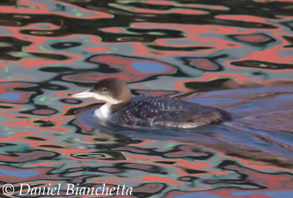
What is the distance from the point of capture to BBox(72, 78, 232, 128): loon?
418 inches

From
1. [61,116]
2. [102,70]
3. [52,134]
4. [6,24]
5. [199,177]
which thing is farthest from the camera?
[6,24]

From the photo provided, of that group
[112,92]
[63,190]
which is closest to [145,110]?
[112,92]

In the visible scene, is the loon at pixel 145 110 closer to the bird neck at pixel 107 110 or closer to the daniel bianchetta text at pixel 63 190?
the bird neck at pixel 107 110

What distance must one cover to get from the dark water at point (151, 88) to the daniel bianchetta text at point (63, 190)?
79 millimetres

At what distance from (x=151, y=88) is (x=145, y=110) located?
1508 mm

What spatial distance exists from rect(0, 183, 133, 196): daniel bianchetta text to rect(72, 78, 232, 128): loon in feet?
6.92

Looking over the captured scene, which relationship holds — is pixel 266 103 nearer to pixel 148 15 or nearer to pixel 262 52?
pixel 262 52

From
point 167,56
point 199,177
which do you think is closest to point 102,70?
point 167,56

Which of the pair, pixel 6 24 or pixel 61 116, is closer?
pixel 61 116

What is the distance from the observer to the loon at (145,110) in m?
10.6

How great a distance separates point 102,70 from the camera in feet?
42.7

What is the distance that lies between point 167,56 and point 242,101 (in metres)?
2.11

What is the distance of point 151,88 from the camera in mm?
12367

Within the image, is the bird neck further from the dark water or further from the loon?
the dark water
